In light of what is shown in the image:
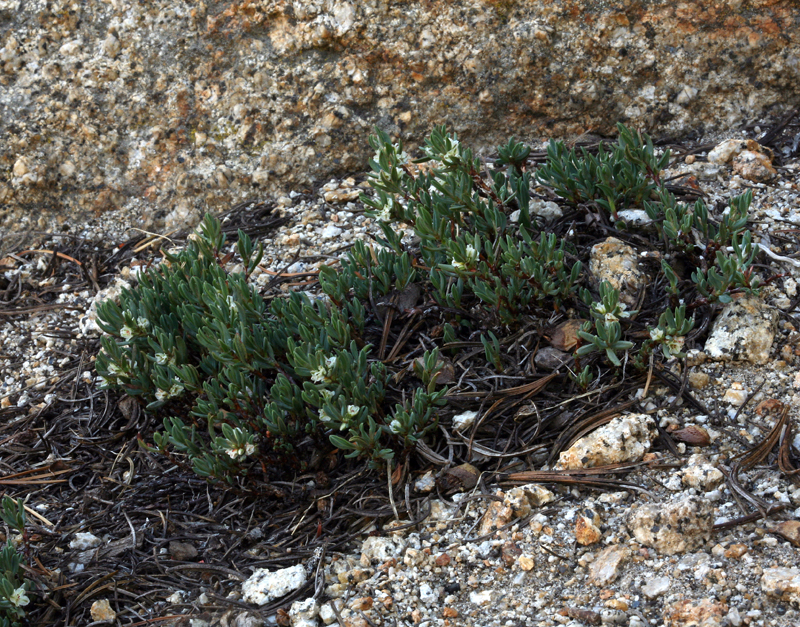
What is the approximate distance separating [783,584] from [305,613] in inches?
58.2

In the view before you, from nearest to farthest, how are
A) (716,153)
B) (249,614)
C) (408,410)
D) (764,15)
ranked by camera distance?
(249,614) → (408,410) → (716,153) → (764,15)

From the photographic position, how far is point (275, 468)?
307 centimetres

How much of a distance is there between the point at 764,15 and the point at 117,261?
4241 mm

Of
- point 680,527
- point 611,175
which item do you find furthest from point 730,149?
point 680,527

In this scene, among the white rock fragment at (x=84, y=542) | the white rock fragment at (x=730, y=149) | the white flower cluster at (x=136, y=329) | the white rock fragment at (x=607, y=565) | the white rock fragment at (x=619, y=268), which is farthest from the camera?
the white rock fragment at (x=730, y=149)

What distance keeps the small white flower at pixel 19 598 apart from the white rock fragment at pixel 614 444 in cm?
197

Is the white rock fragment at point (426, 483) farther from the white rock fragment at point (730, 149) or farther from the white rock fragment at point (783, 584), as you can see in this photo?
the white rock fragment at point (730, 149)

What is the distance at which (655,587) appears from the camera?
219 cm

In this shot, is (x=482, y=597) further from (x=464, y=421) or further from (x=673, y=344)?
(x=673, y=344)

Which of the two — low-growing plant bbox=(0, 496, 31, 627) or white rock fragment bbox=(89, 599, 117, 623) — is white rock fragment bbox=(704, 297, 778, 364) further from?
low-growing plant bbox=(0, 496, 31, 627)

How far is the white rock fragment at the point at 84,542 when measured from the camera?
9.53 feet

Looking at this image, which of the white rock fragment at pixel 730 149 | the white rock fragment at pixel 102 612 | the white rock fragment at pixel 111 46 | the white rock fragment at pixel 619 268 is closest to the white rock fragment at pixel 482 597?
the white rock fragment at pixel 102 612

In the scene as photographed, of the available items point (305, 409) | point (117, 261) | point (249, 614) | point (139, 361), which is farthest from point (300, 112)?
point (249, 614)

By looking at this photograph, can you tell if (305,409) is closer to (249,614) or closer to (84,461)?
(249,614)
